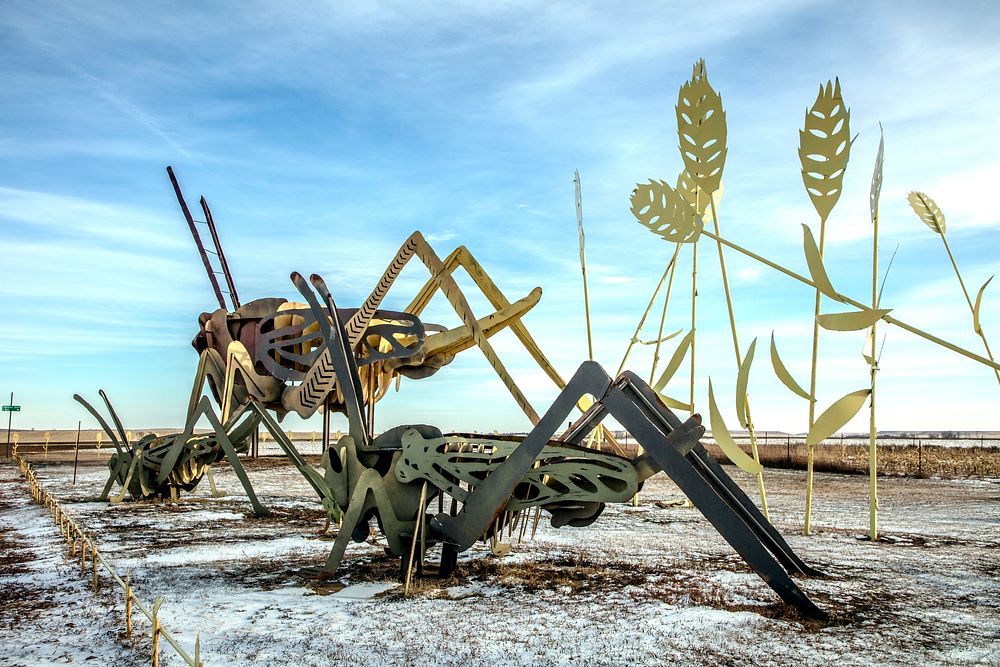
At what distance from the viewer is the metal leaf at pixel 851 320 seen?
425 centimetres

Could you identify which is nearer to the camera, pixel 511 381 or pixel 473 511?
pixel 473 511

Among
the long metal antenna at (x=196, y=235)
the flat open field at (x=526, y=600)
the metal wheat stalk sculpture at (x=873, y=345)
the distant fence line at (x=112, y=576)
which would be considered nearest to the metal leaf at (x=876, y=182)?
the metal wheat stalk sculpture at (x=873, y=345)

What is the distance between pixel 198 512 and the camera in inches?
518

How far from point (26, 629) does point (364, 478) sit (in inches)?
111

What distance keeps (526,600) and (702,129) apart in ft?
13.6

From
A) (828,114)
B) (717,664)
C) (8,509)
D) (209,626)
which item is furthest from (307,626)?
(8,509)

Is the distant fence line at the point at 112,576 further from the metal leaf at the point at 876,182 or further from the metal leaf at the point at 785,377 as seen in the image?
the metal leaf at the point at 876,182

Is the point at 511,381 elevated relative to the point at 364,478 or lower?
elevated

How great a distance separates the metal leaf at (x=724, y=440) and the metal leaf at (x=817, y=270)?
1324 millimetres

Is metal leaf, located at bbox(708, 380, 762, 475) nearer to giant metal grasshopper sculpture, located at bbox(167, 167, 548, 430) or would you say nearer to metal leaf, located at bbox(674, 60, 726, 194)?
metal leaf, located at bbox(674, 60, 726, 194)

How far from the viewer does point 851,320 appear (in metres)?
4.34

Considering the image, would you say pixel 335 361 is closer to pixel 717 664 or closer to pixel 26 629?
pixel 26 629

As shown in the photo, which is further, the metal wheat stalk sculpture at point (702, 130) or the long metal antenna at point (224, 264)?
the long metal antenna at point (224, 264)

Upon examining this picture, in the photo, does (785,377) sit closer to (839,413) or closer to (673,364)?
(839,413)
